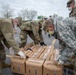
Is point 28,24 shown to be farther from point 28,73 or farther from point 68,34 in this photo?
point 68,34

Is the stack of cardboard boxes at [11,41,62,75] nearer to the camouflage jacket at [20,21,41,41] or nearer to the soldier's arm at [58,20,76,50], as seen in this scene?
the soldier's arm at [58,20,76,50]

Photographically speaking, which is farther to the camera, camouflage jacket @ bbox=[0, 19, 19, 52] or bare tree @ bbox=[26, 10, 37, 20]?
bare tree @ bbox=[26, 10, 37, 20]

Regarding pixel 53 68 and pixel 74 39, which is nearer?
pixel 74 39

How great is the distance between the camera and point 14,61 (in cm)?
412

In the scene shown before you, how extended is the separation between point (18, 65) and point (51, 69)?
84 centimetres

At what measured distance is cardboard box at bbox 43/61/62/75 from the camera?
357 cm

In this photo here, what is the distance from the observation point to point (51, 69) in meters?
3.62

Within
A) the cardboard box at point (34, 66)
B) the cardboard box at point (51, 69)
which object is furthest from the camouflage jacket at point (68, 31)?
the cardboard box at point (34, 66)

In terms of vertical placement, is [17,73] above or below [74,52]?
below

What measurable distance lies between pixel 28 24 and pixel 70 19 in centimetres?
389

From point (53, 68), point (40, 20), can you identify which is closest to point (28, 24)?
point (40, 20)

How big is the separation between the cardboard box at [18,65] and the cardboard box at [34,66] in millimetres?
108

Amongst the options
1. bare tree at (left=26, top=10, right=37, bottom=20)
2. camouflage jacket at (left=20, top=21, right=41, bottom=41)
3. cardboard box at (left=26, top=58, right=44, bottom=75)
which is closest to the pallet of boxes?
cardboard box at (left=26, top=58, right=44, bottom=75)

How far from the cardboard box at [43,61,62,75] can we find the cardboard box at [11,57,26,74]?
52 centimetres
